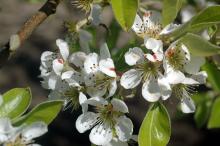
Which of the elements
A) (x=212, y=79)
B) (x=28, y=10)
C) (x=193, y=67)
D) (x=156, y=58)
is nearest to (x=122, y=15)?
(x=156, y=58)

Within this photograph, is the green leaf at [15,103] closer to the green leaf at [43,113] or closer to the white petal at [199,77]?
the green leaf at [43,113]

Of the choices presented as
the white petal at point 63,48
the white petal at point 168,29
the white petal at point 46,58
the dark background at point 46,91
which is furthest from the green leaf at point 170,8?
the dark background at point 46,91

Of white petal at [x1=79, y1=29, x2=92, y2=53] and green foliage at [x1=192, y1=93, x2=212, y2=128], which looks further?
green foliage at [x1=192, y1=93, x2=212, y2=128]

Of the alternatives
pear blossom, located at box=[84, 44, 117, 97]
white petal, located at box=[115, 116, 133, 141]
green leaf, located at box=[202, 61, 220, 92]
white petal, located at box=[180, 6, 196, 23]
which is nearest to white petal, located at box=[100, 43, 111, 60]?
pear blossom, located at box=[84, 44, 117, 97]

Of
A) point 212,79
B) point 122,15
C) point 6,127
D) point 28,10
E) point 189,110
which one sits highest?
point 122,15

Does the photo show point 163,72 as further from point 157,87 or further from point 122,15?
point 122,15

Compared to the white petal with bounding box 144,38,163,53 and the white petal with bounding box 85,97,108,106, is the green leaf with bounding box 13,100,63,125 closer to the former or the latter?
the white petal with bounding box 85,97,108,106

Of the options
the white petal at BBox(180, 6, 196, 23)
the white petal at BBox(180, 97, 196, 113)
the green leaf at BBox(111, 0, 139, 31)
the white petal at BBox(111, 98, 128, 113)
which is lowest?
the white petal at BBox(180, 6, 196, 23)
